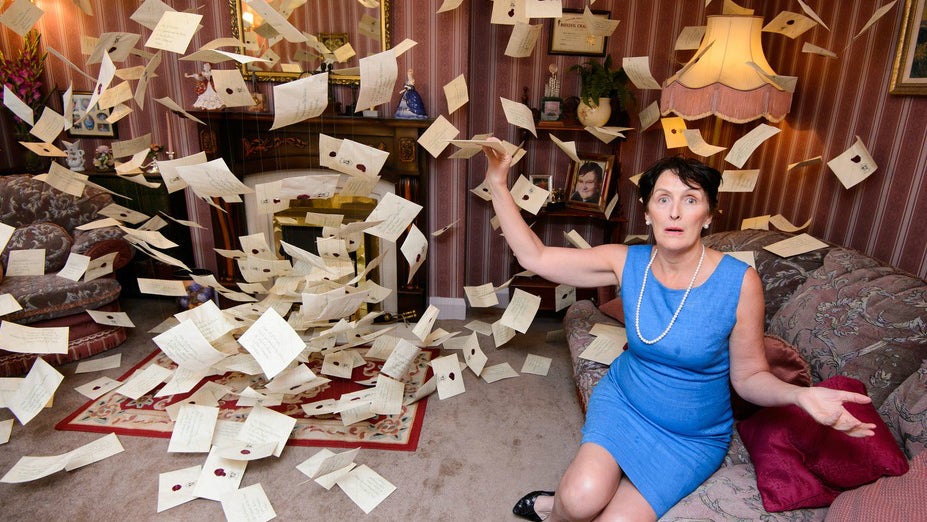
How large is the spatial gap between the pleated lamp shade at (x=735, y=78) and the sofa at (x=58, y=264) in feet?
9.61

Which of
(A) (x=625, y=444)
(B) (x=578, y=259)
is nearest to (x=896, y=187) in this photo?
(B) (x=578, y=259)

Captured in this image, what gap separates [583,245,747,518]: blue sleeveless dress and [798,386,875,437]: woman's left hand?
27 centimetres

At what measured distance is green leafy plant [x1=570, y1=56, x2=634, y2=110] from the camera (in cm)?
269

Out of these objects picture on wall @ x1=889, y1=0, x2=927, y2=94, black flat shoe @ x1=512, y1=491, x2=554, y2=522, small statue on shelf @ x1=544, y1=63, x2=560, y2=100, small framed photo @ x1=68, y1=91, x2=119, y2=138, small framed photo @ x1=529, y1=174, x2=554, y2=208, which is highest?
picture on wall @ x1=889, y1=0, x2=927, y2=94

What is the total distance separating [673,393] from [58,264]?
2.98 m

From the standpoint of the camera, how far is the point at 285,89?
1.42m

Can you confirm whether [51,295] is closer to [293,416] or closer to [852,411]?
[293,416]

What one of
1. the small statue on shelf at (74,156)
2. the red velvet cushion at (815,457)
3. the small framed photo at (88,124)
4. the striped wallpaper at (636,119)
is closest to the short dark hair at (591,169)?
the striped wallpaper at (636,119)

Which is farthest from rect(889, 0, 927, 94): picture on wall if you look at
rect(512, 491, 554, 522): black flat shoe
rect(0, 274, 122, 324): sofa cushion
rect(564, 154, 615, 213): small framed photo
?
rect(0, 274, 122, 324): sofa cushion

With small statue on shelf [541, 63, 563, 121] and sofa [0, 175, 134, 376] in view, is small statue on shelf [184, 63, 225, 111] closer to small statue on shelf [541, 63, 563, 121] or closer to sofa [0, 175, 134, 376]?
sofa [0, 175, 134, 376]

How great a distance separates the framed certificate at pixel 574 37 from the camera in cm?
290

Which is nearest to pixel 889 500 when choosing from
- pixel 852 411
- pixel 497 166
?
→ pixel 852 411

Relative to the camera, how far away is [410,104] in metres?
2.73

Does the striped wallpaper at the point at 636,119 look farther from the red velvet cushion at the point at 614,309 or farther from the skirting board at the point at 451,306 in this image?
the red velvet cushion at the point at 614,309
